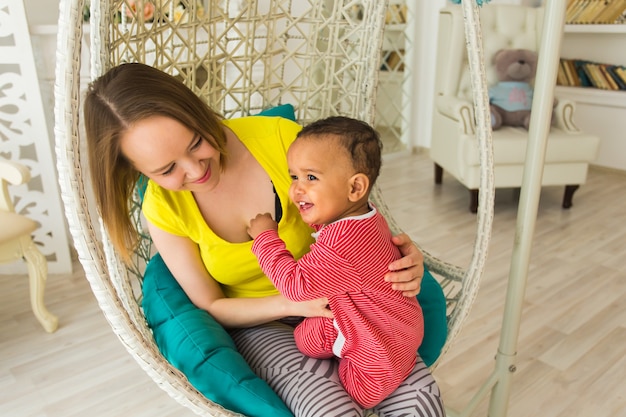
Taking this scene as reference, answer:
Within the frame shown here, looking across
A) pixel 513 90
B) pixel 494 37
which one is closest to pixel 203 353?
pixel 513 90

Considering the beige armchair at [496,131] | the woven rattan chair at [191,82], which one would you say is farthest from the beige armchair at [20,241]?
the beige armchair at [496,131]

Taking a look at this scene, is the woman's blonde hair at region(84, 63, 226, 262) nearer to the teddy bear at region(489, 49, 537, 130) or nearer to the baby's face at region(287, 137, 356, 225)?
the baby's face at region(287, 137, 356, 225)

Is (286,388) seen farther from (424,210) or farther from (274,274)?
(424,210)

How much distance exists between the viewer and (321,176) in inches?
35.6

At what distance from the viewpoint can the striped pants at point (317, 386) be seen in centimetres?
89

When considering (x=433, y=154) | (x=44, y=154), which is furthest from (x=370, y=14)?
(x=433, y=154)

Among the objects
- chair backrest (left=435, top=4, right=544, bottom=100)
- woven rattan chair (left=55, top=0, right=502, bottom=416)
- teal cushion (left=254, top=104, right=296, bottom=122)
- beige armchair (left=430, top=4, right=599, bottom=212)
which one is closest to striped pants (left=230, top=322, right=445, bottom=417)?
woven rattan chair (left=55, top=0, right=502, bottom=416)

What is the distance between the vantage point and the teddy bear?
287cm

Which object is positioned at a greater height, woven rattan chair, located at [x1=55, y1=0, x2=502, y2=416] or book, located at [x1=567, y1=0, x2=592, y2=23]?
book, located at [x1=567, y1=0, x2=592, y2=23]

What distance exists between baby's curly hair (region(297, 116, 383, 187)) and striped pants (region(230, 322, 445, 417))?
341mm

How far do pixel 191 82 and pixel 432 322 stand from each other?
2.46 ft

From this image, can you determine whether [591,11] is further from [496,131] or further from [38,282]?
[38,282]

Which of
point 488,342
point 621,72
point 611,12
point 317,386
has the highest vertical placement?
point 611,12

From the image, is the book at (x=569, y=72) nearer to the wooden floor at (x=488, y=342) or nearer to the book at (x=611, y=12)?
the book at (x=611, y=12)
